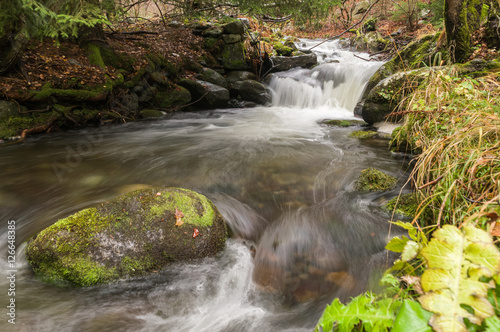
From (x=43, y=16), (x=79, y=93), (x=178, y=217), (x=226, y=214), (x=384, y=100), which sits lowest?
(x=226, y=214)

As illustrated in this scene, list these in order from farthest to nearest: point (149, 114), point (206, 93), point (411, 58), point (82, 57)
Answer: point (206, 93) < point (149, 114) < point (411, 58) < point (82, 57)

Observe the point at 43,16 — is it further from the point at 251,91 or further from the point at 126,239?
the point at 251,91

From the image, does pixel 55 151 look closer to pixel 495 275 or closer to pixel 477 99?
pixel 495 275

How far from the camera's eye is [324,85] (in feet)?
38.6

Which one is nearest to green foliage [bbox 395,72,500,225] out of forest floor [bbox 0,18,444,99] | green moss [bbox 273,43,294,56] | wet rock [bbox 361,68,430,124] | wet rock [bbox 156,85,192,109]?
wet rock [bbox 361,68,430,124]

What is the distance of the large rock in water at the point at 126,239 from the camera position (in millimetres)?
2510

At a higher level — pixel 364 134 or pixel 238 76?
pixel 238 76

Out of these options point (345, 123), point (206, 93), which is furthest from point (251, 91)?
point (345, 123)

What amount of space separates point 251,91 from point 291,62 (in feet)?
11.6

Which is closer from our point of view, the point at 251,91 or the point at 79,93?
the point at 79,93

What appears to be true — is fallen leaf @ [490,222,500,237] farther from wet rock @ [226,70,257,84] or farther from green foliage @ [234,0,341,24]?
wet rock @ [226,70,257,84]

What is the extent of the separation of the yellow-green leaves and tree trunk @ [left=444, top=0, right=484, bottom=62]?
726 centimetres

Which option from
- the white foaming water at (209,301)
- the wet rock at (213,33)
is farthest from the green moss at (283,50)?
the white foaming water at (209,301)

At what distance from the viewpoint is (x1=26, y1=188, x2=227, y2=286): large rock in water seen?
2.51m
